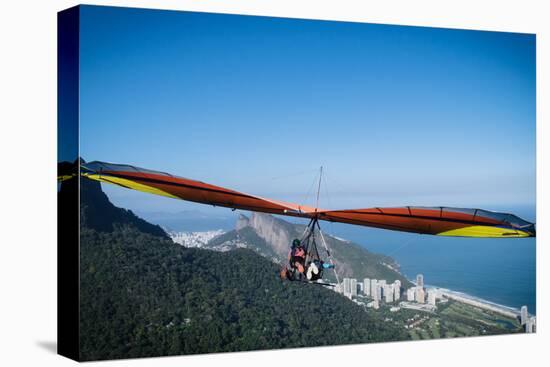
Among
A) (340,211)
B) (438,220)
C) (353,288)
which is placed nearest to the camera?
(340,211)

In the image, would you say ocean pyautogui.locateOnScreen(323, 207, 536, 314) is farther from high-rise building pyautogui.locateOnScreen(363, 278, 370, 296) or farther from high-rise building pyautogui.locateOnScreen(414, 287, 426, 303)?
high-rise building pyautogui.locateOnScreen(363, 278, 370, 296)

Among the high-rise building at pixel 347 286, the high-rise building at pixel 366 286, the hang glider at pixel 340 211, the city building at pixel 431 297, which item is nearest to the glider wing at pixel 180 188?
the hang glider at pixel 340 211

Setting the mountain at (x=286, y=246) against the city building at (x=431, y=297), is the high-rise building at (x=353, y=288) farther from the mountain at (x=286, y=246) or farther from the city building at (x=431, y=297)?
the city building at (x=431, y=297)

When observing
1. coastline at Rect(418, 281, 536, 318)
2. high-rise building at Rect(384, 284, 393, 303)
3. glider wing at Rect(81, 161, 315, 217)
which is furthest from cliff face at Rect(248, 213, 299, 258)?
coastline at Rect(418, 281, 536, 318)

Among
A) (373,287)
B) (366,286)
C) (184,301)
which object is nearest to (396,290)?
(373,287)

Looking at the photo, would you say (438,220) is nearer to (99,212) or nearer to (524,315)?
A: (524,315)
